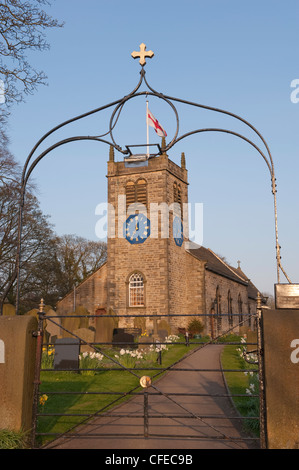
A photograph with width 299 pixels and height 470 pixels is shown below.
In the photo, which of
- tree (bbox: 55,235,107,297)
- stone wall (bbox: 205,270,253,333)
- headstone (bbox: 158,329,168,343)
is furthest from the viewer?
tree (bbox: 55,235,107,297)

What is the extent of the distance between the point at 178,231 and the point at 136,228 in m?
3.34

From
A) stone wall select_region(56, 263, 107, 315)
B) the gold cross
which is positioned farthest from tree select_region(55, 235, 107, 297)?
the gold cross

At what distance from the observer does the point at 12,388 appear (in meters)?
5.65

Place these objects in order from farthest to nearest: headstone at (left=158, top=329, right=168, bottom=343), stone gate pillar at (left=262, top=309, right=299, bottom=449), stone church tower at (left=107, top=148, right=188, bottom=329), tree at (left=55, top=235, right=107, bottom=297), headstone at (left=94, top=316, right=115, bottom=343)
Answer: tree at (left=55, top=235, right=107, bottom=297) → stone church tower at (left=107, top=148, right=188, bottom=329) → headstone at (left=158, top=329, right=168, bottom=343) → headstone at (left=94, top=316, right=115, bottom=343) → stone gate pillar at (left=262, top=309, right=299, bottom=449)

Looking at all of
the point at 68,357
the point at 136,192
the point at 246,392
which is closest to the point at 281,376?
the point at 246,392

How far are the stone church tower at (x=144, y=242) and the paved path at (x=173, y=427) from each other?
63.1 ft

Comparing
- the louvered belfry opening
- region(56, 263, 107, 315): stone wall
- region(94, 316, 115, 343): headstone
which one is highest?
the louvered belfry opening

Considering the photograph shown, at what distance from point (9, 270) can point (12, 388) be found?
28033 millimetres

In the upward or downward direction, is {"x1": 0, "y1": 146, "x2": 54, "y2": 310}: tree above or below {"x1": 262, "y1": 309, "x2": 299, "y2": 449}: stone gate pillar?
above

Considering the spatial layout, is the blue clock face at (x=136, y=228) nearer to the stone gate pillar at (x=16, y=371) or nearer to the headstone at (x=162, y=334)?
the headstone at (x=162, y=334)

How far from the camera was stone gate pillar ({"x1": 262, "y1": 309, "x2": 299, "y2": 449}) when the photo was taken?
533 cm

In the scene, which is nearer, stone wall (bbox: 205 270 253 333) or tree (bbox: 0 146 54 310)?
tree (bbox: 0 146 54 310)

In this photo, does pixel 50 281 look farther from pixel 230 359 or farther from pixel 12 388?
pixel 12 388

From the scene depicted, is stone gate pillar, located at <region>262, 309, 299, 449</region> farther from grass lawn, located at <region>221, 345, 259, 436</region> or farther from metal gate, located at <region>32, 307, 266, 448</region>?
grass lawn, located at <region>221, 345, 259, 436</region>
